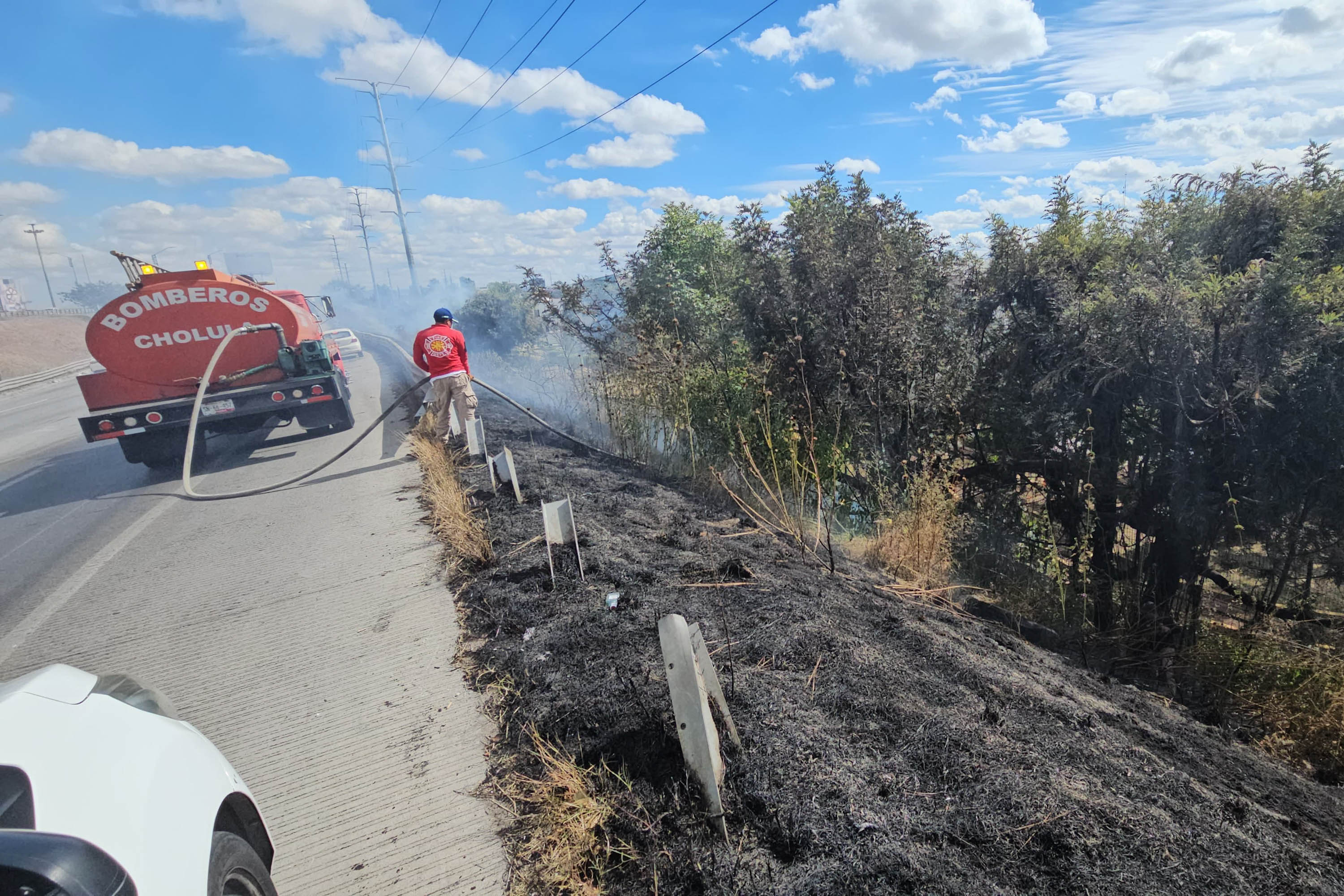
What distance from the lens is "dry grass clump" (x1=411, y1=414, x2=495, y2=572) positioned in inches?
178

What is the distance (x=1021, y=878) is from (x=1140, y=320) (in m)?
4.99

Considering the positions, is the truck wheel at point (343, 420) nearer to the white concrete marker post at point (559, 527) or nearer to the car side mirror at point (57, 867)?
the white concrete marker post at point (559, 527)

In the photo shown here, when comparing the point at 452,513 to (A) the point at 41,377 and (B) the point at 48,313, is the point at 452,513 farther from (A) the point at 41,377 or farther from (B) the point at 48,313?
(B) the point at 48,313

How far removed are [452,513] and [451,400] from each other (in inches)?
123

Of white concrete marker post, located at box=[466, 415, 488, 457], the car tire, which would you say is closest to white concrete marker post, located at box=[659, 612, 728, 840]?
the car tire

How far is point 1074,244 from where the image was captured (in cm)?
659

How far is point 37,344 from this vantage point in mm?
40000

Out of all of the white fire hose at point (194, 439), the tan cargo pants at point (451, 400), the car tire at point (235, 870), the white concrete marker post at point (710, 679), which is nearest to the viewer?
the car tire at point (235, 870)

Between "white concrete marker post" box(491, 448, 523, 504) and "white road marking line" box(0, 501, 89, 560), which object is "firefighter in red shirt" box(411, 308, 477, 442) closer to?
"white concrete marker post" box(491, 448, 523, 504)

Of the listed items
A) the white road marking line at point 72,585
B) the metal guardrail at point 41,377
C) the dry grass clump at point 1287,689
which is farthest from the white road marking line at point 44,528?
the metal guardrail at point 41,377

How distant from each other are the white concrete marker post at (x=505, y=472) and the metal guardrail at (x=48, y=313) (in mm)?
62003

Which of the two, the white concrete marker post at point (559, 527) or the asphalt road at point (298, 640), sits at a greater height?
the white concrete marker post at point (559, 527)

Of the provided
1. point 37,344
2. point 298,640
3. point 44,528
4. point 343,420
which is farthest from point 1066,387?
point 37,344

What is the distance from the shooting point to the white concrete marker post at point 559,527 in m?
4.05
